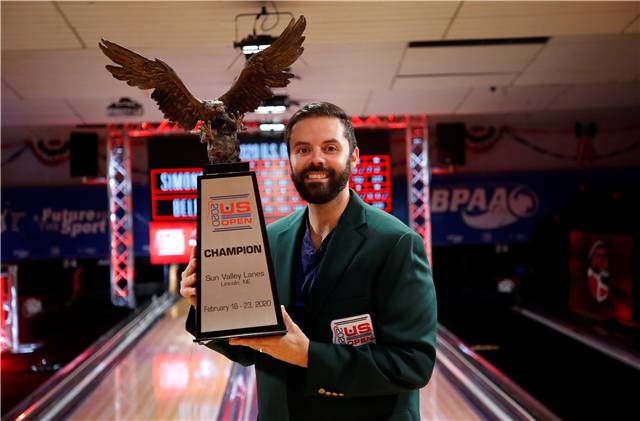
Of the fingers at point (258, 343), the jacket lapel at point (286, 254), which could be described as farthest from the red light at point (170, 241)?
the fingers at point (258, 343)

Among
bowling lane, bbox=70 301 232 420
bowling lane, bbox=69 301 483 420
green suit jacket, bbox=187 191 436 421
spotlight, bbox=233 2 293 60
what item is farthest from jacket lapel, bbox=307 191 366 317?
bowling lane, bbox=70 301 232 420

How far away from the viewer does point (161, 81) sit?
151 centimetres

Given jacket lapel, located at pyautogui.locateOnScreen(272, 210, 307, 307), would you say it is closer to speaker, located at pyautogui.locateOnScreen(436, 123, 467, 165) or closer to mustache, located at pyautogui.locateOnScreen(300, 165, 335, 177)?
mustache, located at pyautogui.locateOnScreen(300, 165, 335, 177)

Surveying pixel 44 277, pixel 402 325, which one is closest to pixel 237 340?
pixel 402 325

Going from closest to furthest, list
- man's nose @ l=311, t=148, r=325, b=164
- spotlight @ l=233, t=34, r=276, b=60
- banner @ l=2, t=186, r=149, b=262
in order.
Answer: man's nose @ l=311, t=148, r=325, b=164
spotlight @ l=233, t=34, r=276, b=60
banner @ l=2, t=186, r=149, b=262

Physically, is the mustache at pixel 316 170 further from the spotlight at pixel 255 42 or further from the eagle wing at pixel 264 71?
the spotlight at pixel 255 42

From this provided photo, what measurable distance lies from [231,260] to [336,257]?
24 centimetres

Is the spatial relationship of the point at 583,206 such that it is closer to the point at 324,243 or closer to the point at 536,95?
the point at 536,95

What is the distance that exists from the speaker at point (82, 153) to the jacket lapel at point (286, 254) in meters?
6.93

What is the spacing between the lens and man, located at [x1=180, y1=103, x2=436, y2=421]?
1215 mm

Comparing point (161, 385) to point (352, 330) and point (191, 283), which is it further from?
point (352, 330)

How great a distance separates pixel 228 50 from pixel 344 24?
1.18m

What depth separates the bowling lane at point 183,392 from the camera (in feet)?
13.8

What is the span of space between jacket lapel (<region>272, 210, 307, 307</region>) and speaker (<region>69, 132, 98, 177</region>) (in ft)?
22.7
